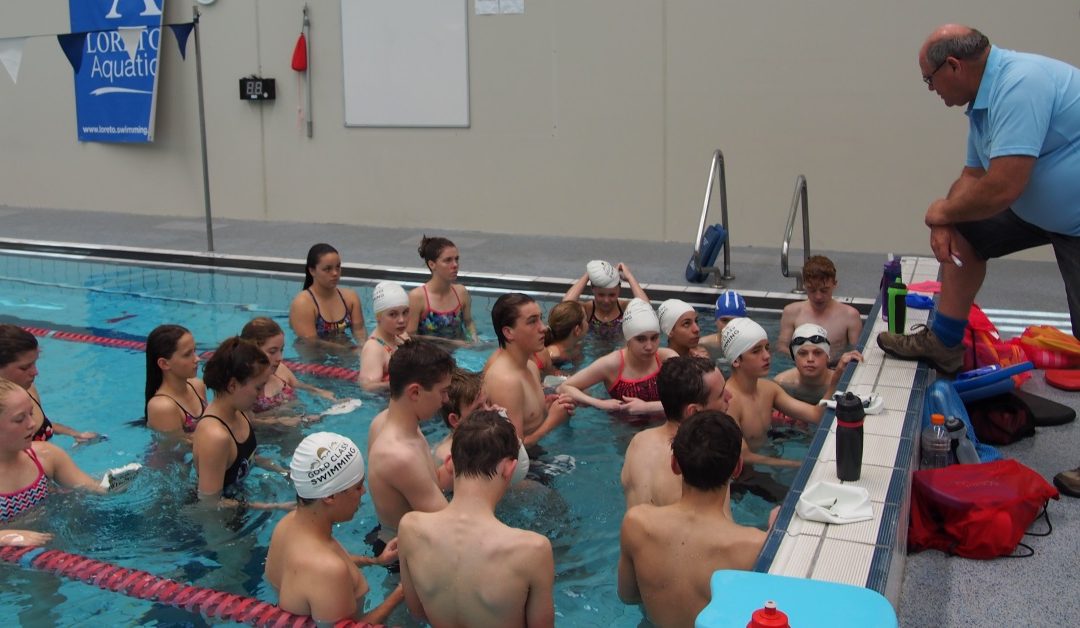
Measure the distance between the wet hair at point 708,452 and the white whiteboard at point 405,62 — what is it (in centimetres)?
989

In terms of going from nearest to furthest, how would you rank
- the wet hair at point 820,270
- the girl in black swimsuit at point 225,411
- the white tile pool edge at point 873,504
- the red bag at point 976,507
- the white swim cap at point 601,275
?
the white tile pool edge at point 873,504, the red bag at point 976,507, the girl in black swimsuit at point 225,411, the wet hair at point 820,270, the white swim cap at point 601,275

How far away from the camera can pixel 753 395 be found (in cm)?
547

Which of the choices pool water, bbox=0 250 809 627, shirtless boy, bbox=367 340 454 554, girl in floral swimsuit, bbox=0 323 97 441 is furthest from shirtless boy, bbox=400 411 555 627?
girl in floral swimsuit, bbox=0 323 97 441

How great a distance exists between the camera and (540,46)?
40.2 feet

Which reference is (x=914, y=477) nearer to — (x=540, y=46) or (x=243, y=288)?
(x=243, y=288)

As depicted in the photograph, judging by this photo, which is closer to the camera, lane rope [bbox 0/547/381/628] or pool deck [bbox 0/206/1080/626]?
pool deck [bbox 0/206/1080/626]

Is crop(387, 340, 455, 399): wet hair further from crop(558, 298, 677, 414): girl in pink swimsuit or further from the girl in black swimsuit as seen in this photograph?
crop(558, 298, 677, 414): girl in pink swimsuit

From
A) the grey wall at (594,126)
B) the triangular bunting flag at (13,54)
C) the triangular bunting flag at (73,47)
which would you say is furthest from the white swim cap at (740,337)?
the triangular bunting flag at (13,54)

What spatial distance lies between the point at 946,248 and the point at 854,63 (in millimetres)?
6613

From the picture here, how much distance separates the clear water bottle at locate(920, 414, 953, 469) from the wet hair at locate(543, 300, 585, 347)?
8.49ft

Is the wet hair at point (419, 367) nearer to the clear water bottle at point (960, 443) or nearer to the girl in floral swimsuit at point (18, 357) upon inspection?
the girl in floral swimsuit at point (18, 357)

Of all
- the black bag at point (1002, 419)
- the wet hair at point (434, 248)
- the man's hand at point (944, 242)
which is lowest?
the black bag at point (1002, 419)

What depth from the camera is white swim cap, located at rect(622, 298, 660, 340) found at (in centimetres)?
580

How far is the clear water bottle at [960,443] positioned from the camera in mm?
4634
